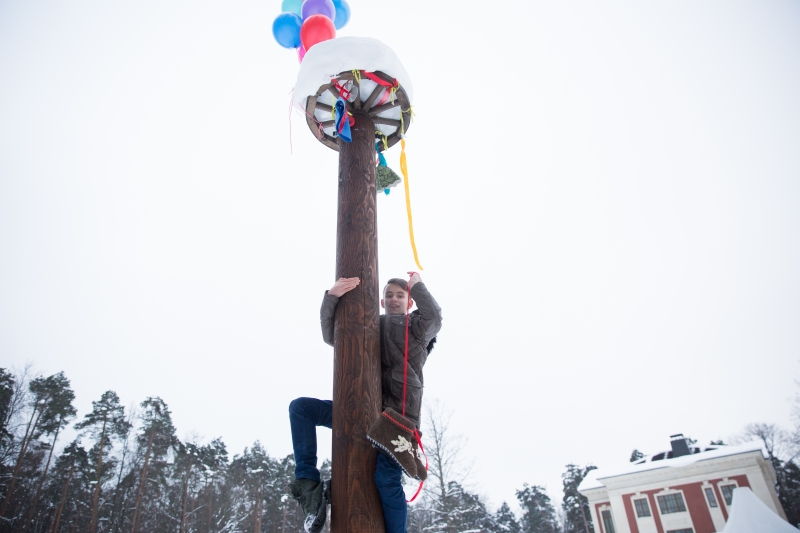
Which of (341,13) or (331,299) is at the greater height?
(341,13)

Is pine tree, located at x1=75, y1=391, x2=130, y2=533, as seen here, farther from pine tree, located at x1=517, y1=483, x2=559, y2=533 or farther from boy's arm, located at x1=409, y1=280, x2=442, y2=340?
pine tree, located at x1=517, y1=483, x2=559, y2=533

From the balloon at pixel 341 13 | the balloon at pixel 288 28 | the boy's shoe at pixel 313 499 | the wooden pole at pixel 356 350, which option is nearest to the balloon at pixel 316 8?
the balloon at pixel 288 28

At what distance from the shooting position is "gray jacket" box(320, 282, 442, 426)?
2393 mm

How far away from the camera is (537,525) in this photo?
3856 cm

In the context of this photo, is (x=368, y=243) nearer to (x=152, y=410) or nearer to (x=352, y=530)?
(x=352, y=530)

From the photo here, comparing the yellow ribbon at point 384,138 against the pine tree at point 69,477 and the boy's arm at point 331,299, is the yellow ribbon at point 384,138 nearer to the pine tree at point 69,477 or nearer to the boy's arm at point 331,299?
the boy's arm at point 331,299

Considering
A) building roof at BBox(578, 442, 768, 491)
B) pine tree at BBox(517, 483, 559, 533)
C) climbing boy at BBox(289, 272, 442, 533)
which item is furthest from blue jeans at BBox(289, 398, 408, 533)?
pine tree at BBox(517, 483, 559, 533)

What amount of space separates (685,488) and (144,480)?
Answer: 27.0 metres

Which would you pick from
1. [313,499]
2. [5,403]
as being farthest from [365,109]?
[5,403]

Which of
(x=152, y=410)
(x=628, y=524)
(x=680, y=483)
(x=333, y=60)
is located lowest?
(x=628, y=524)

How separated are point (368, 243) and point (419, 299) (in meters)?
0.51

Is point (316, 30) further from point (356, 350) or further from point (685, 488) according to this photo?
point (685, 488)

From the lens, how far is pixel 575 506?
37.5m

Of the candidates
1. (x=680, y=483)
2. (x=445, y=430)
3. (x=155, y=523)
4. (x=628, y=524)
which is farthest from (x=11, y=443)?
(x=680, y=483)
